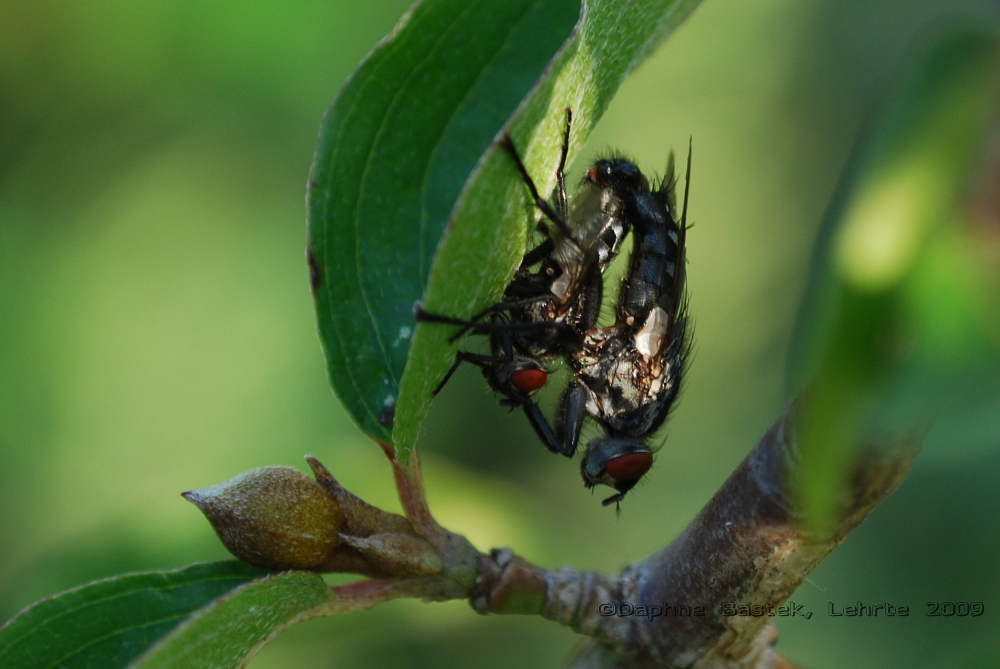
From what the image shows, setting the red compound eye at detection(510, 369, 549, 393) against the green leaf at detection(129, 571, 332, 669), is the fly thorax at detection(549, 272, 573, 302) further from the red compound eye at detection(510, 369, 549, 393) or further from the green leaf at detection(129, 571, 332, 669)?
the green leaf at detection(129, 571, 332, 669)

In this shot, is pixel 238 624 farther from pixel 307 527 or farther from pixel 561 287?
pixel 561 287

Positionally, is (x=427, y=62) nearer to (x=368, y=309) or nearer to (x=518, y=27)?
(x=518, y=27)

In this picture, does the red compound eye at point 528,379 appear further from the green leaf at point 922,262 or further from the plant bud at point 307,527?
the green leaf at point 922,262

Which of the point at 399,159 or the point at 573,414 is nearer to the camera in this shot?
the point at 399,159

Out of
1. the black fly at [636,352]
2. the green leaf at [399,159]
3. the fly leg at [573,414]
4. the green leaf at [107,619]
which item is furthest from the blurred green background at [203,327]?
the green leaf at [107,619]

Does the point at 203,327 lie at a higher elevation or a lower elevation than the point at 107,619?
higher

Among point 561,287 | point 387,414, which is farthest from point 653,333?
point 387,414
